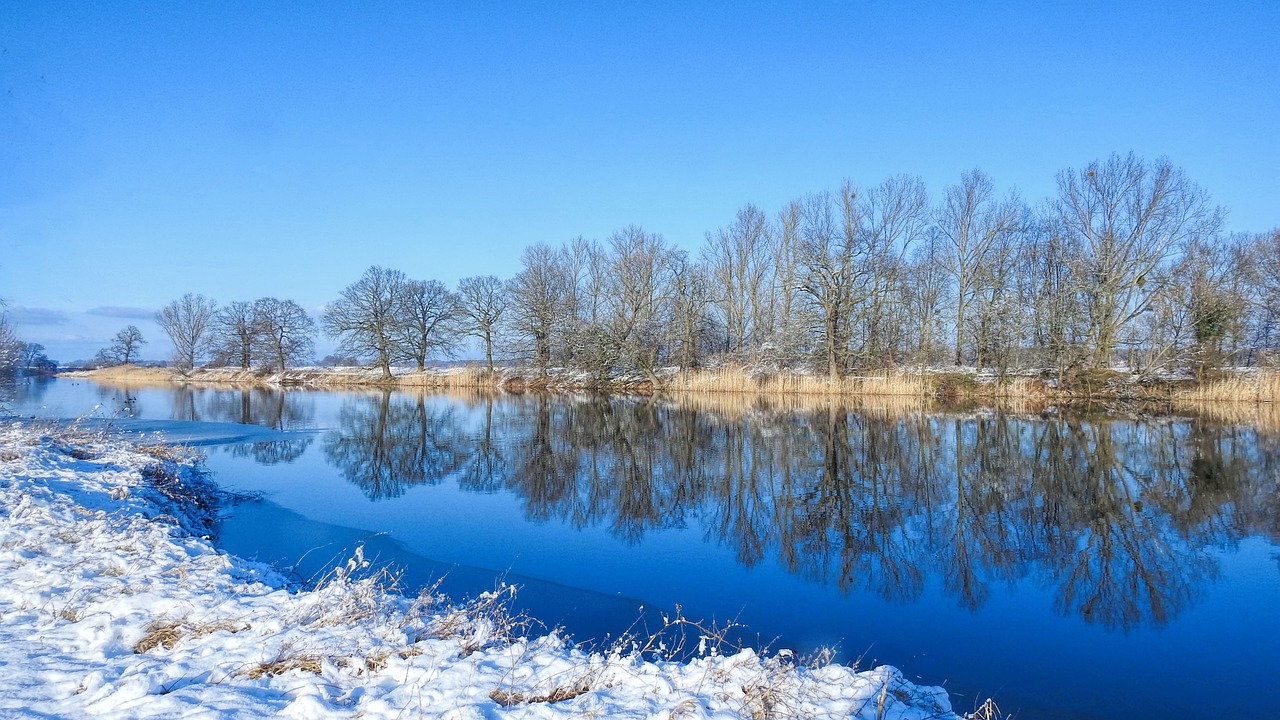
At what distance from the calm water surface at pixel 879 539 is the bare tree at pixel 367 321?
24.7m

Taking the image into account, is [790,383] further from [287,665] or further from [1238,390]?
[287,665]

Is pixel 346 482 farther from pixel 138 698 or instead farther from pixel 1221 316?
pixel 1221 316

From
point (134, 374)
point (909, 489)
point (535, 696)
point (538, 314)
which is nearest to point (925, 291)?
point (538, 314)

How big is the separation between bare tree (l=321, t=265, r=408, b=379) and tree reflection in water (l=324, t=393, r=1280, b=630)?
22133 mm

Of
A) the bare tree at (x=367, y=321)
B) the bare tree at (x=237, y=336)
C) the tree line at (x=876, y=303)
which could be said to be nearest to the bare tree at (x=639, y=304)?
the tree line at (x=876, y=303)

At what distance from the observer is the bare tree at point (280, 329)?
42969mm

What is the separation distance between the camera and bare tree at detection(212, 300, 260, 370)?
43812 millimetres

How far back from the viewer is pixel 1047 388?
83.5 feet

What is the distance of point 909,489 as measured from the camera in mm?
9031

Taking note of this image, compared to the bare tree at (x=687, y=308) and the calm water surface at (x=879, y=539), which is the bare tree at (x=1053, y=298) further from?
the bare tree at (x=687, y=308)

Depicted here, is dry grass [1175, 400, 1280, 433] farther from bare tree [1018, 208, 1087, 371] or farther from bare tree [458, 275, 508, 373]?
bare tree [458, 275, 508, 373]

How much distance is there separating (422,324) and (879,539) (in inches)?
1408

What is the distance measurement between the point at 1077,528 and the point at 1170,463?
5.63 m

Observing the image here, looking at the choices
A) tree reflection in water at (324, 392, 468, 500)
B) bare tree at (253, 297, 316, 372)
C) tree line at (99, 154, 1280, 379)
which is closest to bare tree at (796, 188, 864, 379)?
tree line at (99, 154, 1280, 379)
